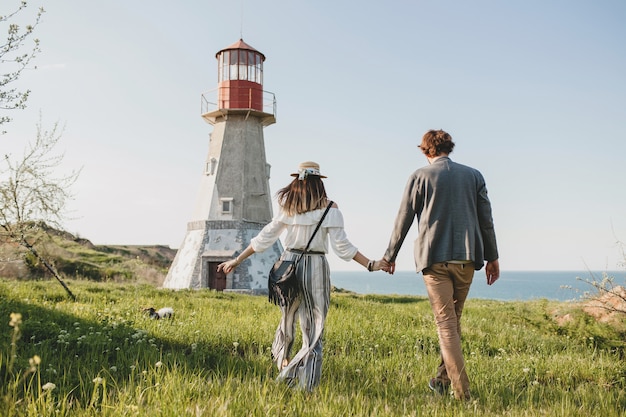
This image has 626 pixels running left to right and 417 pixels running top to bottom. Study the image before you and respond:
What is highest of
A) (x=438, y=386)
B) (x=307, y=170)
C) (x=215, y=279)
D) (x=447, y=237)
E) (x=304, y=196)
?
(x=307, y=170)

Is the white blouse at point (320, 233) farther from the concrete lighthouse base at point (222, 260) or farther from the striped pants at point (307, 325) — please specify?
the concrete lighthouse base at point (222, 260)

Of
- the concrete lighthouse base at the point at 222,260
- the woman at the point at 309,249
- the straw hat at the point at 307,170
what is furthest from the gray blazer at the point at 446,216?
the concrete lighthouse base at the point at 222,260

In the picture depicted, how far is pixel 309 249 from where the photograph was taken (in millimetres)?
5789

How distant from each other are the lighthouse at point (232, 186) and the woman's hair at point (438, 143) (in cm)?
1974

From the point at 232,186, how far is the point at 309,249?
68.9 feet

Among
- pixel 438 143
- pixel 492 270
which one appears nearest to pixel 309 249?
pixel 438 143

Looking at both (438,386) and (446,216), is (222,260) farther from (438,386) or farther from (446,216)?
(446,216)

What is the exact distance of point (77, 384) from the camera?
5.09 metres

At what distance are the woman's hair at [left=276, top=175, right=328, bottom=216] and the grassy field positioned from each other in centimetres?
179

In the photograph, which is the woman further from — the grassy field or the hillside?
the hillside

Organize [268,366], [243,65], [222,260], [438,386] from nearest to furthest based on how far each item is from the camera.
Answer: [438,386]
[268,366]
[222,260]
[243,65]

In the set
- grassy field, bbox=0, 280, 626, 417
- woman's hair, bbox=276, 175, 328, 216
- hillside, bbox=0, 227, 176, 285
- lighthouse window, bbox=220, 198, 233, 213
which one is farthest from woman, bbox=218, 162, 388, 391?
lighthouse window, bbox=220, 198, 233, 213

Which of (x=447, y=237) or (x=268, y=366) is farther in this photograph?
(x=268, y=366)

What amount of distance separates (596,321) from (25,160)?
12880 mm
